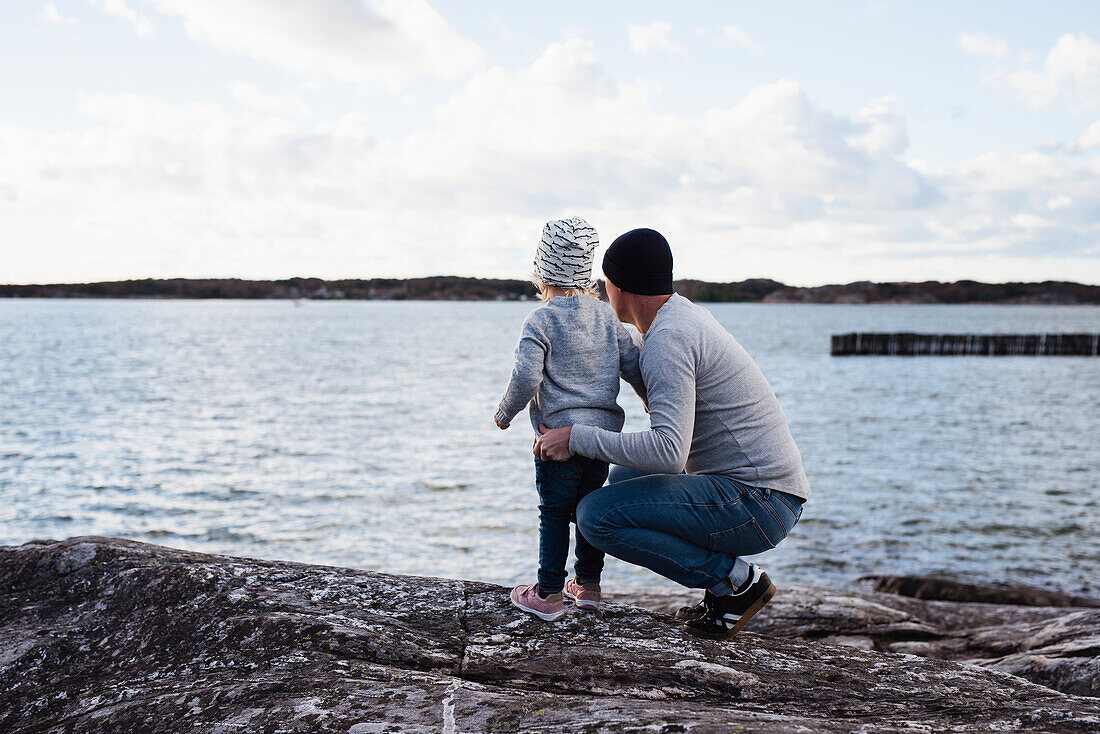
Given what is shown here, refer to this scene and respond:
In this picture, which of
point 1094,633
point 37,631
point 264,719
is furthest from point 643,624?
point 1094,633

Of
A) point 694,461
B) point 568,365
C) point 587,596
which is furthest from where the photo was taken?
point 587,596

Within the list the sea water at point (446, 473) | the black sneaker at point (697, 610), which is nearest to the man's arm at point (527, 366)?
the black sneaker at point (697, 610)

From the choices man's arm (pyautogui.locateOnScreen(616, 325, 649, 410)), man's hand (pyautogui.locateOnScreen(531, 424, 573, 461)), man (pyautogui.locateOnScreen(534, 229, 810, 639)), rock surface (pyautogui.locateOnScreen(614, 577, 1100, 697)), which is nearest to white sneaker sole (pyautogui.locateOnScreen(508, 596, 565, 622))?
man (pyautogui.locateOnScreen(534, 229, 810, 639))

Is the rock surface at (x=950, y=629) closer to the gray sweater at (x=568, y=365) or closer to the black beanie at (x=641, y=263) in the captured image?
the gray sweater at (x=568, y=365)

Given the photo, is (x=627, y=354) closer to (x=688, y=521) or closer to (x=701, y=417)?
(x=701, y=417)

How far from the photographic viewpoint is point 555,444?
4.01m

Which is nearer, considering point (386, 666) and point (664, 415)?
point (386, 666)

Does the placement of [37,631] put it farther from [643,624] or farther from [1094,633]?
[1094,633]

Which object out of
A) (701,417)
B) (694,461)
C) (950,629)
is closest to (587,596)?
(694,461)

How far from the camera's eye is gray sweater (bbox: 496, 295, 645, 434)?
4.07m

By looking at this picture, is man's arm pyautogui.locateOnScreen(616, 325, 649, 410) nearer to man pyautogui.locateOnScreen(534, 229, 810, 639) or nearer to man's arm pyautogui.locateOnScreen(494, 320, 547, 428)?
man pyautogui.locateOnScreen(534, 229, 810, 639)

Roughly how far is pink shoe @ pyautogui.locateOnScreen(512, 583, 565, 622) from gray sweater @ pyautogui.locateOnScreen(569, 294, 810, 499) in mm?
848

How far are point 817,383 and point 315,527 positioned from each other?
3451 centimetres

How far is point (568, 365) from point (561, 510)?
83 centimetres
